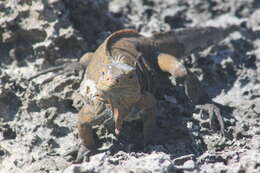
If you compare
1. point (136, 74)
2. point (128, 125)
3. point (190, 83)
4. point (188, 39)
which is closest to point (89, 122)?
point (128, 125)

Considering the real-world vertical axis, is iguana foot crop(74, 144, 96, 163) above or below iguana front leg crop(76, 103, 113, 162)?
below

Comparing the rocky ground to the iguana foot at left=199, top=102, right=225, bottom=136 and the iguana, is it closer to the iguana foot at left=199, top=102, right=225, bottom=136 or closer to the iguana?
the iguana foot at left=199, top=102, right=225, bottom=136

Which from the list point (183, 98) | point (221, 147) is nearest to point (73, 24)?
point (183, 98)

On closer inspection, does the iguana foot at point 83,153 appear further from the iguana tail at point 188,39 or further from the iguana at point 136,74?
the iguana tail at point 188,39

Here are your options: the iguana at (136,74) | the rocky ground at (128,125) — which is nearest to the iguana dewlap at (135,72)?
the iguana at (136,74)

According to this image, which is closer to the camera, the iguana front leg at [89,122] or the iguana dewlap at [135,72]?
the iguana dewlap at [135,72]

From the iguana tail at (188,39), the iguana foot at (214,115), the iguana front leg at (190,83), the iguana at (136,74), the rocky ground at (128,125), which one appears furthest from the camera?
the iguana tail at (188,39)

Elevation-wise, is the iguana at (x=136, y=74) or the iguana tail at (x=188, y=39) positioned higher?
the iguana tail at (x=188, y=39)

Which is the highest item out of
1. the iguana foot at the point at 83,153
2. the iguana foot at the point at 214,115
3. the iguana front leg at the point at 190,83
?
the iguana front leg at the point at 190,83

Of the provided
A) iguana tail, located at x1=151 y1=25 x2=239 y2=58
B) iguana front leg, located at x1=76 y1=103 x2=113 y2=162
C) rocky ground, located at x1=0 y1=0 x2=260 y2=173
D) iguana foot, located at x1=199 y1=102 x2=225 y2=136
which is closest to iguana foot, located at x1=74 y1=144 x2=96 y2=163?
iguana front leg, located at x1=76 y1=103 x2=113 y2=162
